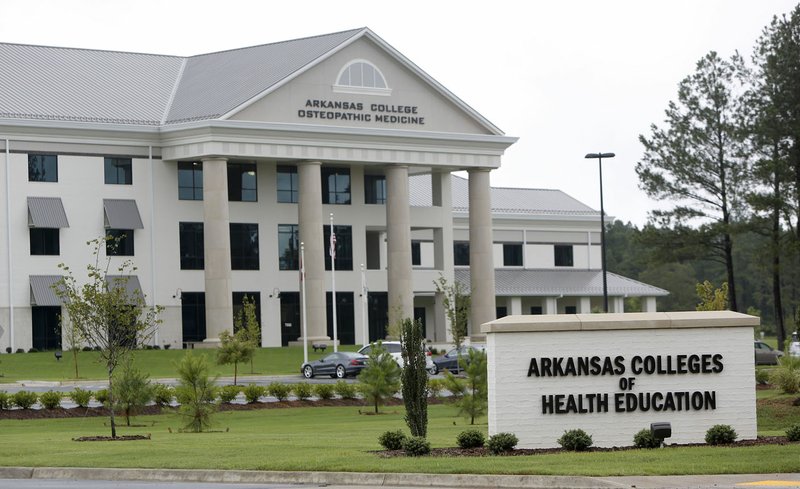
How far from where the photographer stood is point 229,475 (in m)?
20.8

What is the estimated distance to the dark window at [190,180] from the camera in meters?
74.6

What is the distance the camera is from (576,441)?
899 inches

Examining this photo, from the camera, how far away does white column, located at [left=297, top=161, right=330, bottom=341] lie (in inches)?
2913

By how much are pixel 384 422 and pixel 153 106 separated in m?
42.4

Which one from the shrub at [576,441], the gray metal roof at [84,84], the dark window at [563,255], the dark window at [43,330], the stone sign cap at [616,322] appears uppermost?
the gray metal roof at [84,84]

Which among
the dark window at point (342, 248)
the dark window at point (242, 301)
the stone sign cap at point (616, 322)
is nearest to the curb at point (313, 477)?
the stone sign cap at point (616, 322)

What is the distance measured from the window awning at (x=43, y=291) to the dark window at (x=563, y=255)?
42631 mm

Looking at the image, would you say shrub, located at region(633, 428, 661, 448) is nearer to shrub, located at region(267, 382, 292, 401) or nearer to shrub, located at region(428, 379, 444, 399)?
shrub, located at region(428, 379, 444, 399)

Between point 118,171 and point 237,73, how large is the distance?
8.62 meters

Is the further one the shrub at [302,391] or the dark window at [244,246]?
the dark window at [244,246]

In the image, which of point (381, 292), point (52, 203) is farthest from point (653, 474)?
point (381, 292)

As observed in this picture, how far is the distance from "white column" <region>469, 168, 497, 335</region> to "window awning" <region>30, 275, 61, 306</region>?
2256cm

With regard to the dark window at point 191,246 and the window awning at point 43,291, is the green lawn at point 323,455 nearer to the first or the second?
the window awning at point 43,291

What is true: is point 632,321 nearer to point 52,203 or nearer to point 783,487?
point 783,487
